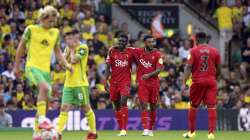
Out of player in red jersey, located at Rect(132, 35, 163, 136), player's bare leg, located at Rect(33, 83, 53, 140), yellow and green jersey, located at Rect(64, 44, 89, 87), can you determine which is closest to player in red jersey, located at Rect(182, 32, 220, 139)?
player in red jersey, located at Rect(132, 35, 163, 136)

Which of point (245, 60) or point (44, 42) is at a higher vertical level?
point (44, 42)

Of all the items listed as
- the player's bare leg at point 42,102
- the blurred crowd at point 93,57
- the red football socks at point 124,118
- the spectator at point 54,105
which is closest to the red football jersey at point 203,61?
the red football socks at point 124,118

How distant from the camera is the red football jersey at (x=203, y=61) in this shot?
67.6 feet

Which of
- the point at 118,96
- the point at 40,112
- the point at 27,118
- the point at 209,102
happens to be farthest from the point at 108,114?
the point at 40,112

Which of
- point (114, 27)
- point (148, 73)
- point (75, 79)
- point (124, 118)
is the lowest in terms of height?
point (124, 118)

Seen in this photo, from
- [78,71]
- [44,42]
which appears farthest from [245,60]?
[44,42]

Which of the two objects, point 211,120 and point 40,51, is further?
point 211,120

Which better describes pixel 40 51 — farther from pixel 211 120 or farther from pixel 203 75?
pixel 211 120

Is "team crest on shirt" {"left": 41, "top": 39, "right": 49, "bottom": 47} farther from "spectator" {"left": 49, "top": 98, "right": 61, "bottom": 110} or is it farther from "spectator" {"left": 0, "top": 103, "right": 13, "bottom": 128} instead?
"spectator" {"left": 49, "top": 98, "right": 61, "bottom": 110}

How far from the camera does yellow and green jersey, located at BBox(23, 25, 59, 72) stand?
16.7 m

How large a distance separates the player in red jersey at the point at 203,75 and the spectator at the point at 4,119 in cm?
788

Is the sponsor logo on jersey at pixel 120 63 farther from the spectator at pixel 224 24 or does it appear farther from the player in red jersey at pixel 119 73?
the spectator at pixel 224 24

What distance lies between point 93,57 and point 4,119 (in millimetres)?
4564

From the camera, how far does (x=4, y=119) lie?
88.6ft
